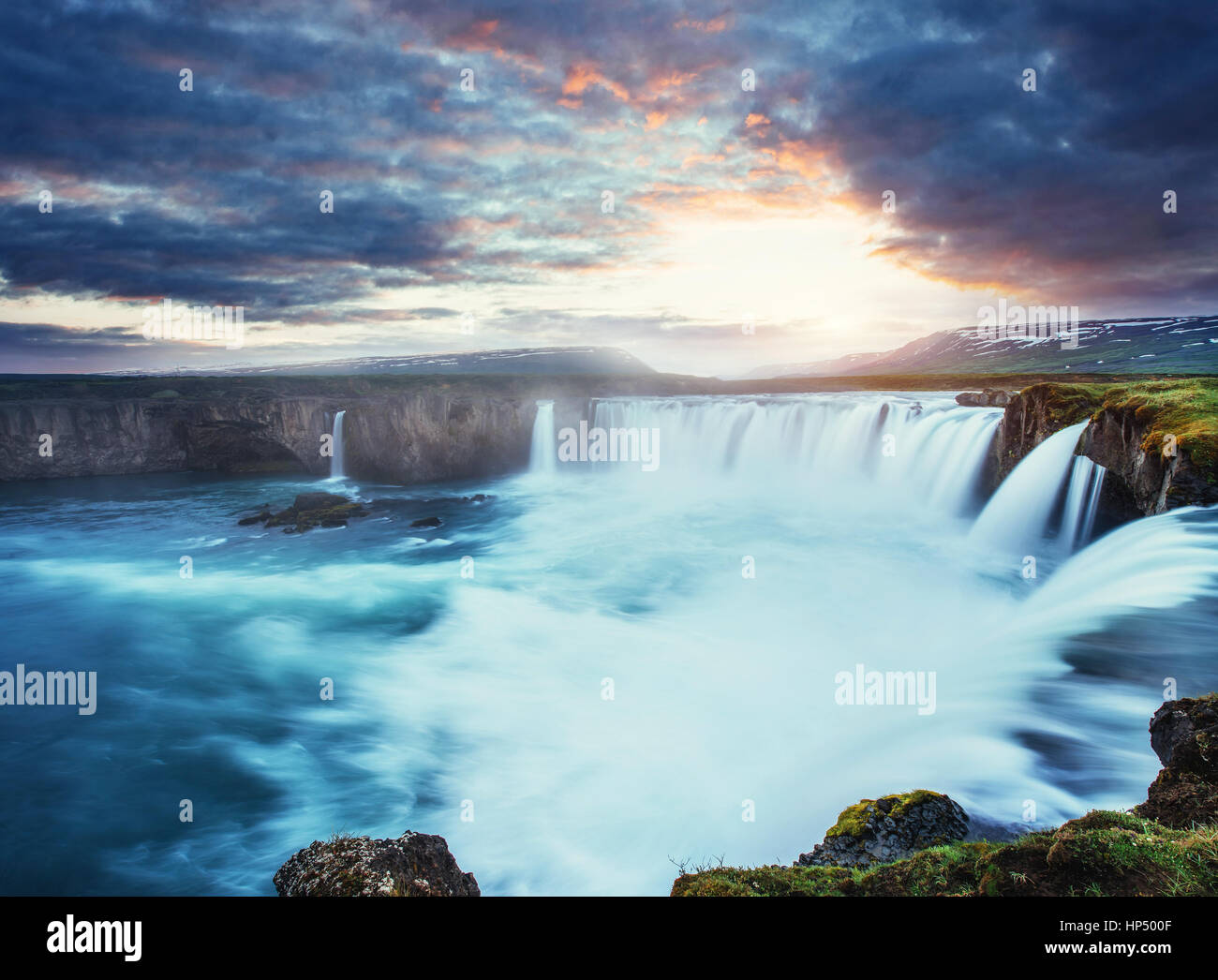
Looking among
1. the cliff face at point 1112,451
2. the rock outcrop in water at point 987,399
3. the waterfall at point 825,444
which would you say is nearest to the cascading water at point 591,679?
the waterfall at point 825,444

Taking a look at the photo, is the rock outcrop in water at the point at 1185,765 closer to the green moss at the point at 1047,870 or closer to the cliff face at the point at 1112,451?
the green moss at the point at 1047,870

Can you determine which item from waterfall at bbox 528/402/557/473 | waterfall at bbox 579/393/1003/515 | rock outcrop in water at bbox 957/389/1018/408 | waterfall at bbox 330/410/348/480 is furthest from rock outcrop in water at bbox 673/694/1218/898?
waterfall at bbox 330/410/348/480

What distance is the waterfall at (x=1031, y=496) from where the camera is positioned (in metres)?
17.0

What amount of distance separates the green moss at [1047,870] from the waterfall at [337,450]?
39.5 metres

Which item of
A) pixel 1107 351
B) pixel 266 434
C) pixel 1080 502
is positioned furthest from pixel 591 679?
pixel 1107 351

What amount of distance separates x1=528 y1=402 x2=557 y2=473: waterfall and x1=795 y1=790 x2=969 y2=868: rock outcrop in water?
119 feet

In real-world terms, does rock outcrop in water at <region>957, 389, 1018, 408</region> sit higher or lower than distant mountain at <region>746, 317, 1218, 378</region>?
lower

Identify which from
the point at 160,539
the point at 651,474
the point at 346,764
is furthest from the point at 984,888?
the point at 651,474

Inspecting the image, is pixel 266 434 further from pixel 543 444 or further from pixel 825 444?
pixel 825 444

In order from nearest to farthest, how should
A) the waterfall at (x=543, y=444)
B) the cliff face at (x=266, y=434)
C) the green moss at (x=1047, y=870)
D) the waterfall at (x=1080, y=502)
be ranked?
the green moss at (x=1047, y=870)
the waterfall at (x=1080, y=502)
the cliff face at (x=266, y=434)
the waterfall at (x=543, y=444)

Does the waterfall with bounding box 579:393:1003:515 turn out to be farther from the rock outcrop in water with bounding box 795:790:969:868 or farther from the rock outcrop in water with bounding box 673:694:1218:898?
the rock outcrop in water with bounding box 795:790:969:868

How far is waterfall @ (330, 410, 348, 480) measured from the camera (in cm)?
3834

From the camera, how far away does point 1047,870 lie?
343cm
